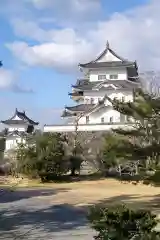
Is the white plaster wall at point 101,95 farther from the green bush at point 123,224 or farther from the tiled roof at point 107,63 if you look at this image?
the green bush at point 123,224

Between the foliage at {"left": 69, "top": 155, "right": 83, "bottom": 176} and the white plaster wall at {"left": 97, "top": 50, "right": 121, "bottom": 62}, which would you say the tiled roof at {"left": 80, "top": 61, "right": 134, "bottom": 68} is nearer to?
the white plaster wall at {"left": 97, "top": 50, "right": 121, "bottom": 62}

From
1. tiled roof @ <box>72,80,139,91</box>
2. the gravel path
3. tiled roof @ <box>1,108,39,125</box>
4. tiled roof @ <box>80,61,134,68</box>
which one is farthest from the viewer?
tiled roof @ <box>1,108,39,125</box>

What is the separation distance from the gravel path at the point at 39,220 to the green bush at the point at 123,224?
11.8 feet

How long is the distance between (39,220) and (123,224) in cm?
654

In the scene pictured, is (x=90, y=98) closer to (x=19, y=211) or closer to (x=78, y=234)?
(x=19, y=211)

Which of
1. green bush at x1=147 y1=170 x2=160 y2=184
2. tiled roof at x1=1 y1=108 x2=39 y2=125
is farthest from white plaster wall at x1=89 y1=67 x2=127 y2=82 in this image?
green bush at x1=147 y1=170 x2=160 y2=184

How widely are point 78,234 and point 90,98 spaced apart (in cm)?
3356

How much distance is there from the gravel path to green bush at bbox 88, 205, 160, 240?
11.8 ft

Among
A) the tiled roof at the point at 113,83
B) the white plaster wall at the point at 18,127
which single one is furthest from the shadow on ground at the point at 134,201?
the white plaster wall at the point at 18,127

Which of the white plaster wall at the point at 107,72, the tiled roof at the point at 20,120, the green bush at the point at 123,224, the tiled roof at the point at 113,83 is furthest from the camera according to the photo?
the tiled roof at the point at 20,120

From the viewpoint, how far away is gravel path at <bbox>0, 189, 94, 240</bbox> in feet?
31.2

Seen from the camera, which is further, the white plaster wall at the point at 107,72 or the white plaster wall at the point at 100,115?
the white plaster wall at the point at 107,72

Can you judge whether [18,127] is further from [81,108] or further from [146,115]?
[146,115]

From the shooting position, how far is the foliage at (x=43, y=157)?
2481cm
